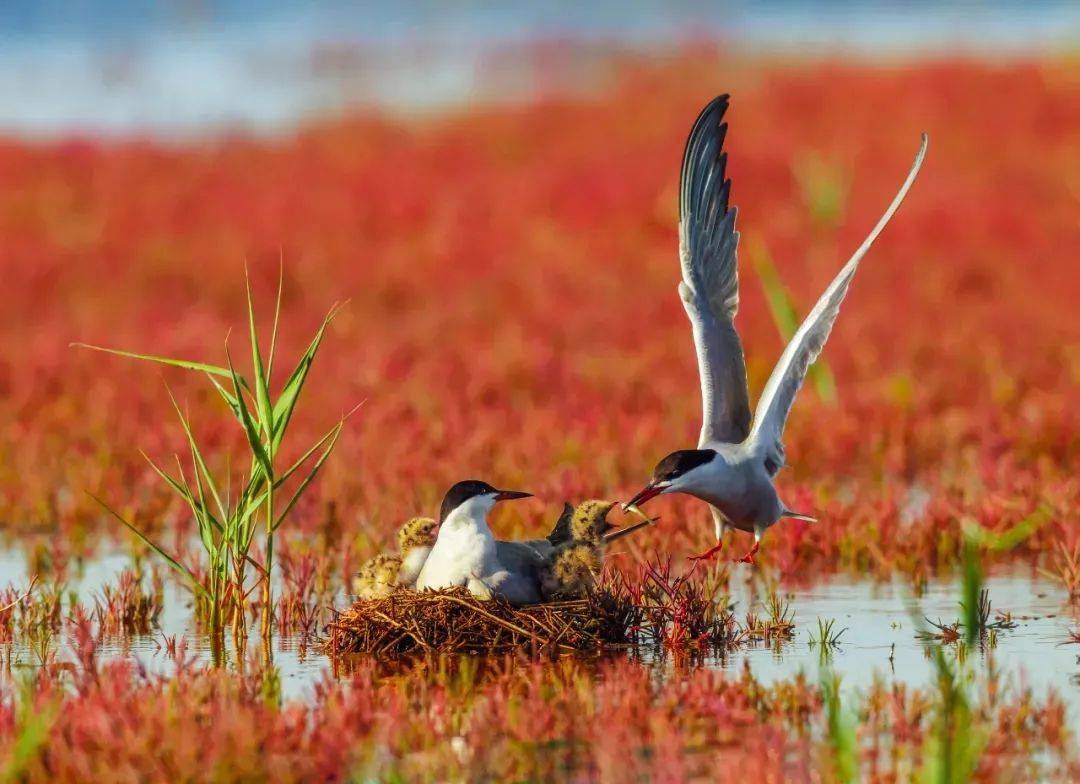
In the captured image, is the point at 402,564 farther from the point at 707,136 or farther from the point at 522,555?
the point at 707,136

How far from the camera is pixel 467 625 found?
7.66m

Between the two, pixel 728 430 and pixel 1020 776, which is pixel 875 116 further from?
pixel 1020 776

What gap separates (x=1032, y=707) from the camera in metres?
6.34

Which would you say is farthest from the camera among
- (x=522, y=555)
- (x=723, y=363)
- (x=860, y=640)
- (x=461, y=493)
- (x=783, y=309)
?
(x=783, y=309)

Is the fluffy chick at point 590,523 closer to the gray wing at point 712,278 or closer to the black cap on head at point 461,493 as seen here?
the black cap on head at point 461,493

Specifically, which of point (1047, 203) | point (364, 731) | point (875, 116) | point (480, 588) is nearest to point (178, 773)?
point (364, 731)

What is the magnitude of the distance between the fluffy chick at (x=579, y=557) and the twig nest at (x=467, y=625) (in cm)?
25

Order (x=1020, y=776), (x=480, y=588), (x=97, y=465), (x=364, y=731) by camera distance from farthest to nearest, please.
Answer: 1. (x=97, y=465)
2. (x=480, y=588)
3. (x=364, y=731)
4. (x=1020, y=776)

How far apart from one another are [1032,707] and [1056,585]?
3067 millimetres

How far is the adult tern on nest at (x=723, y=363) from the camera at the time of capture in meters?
8.20

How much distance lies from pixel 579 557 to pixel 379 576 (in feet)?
3.09

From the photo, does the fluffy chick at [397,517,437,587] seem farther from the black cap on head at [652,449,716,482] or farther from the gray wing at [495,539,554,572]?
the black cap on head at [652,449,716,482]

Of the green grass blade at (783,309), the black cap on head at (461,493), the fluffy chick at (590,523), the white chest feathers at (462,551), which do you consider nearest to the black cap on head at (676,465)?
the fluffy chick at (590,523)

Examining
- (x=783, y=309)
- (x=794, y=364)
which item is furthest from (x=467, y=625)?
(x=783, y=309)
